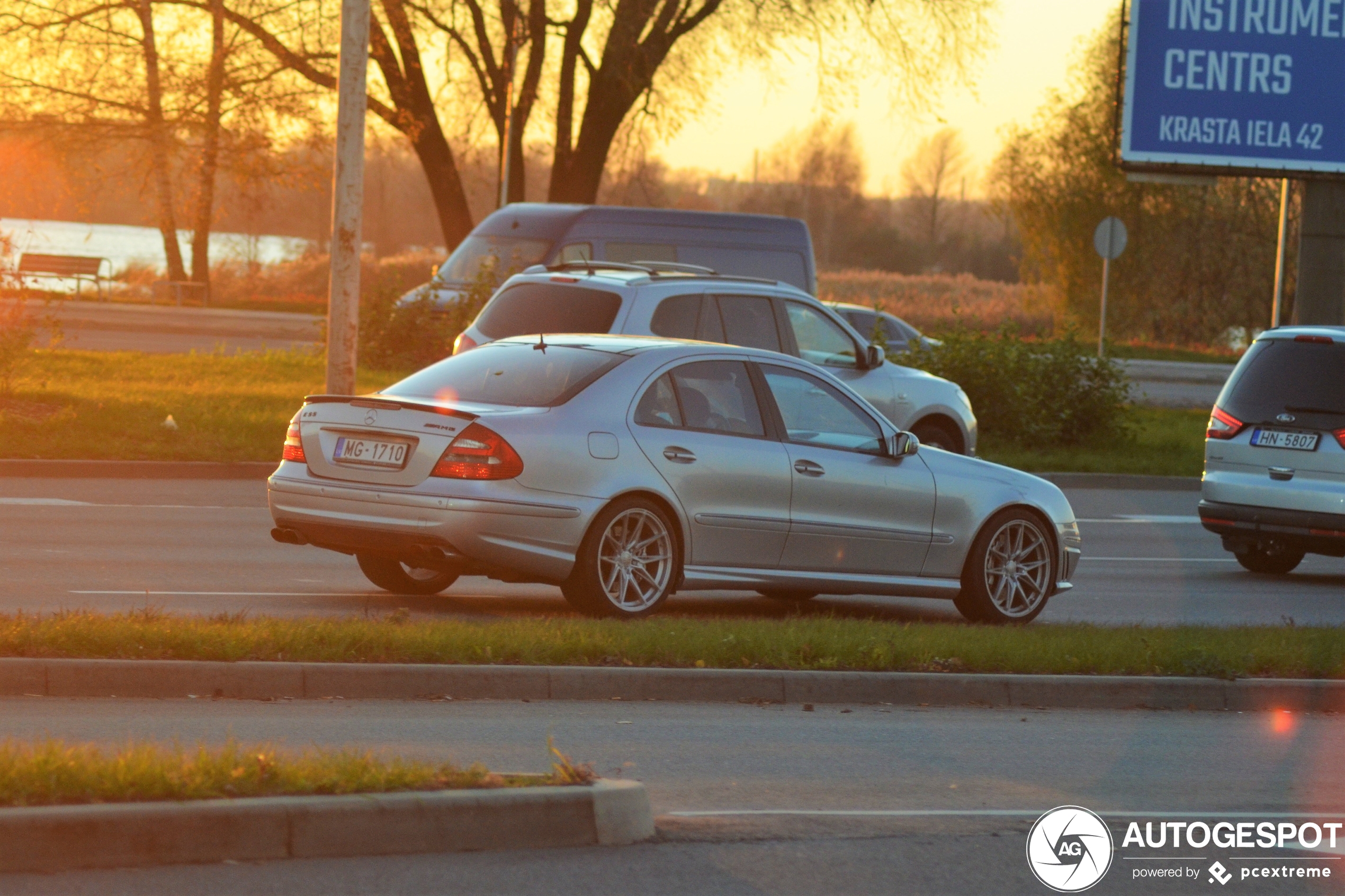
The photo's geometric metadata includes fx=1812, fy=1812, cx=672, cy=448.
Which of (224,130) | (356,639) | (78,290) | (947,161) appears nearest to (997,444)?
(224,130)

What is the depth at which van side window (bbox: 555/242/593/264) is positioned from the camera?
2234cm

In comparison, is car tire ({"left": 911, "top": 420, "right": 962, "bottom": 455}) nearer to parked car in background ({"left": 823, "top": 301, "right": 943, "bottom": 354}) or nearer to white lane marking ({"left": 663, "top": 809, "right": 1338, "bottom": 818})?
parked car in background ({"left": 823, "top": 301, "right": 943, "bottom": 354})

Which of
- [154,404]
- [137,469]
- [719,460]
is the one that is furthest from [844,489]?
[154,404]

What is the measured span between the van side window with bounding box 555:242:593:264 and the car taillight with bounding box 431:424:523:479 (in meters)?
13.5

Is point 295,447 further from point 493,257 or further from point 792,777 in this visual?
point 493,257

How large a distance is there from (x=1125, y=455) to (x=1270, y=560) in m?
7.68

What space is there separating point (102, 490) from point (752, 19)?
912 inches

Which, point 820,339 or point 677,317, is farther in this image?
point 820,339

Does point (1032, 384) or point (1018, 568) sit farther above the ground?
point (1032, 384)

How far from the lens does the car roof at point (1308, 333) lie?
13.4m

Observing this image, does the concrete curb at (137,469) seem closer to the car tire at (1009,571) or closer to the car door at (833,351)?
the car door at (833,351)

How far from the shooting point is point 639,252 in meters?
22.5

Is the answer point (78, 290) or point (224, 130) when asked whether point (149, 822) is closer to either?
point (224, 130)

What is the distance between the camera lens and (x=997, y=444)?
22094 mm
